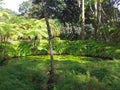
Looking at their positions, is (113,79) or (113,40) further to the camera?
(113,40)

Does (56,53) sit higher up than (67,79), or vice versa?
(56,53)

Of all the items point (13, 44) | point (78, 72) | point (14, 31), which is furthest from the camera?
point (13, 44)

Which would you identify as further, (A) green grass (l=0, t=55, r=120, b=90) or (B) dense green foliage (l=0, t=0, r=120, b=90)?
(B) dense green foliage (l=0, t=0, r=120, b=90)

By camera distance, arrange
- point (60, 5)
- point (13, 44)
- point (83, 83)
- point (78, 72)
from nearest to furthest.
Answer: point (83, 83), point (78, 72), point (13, 44), point (60, 5)

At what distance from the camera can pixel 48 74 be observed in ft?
41.1

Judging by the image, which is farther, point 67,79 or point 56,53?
point 56,53

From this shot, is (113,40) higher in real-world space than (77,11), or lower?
lower

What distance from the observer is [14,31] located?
21.5 metres

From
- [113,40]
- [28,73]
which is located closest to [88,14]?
[113,40]

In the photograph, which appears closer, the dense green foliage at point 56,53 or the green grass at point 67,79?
the green grass at point 67,79

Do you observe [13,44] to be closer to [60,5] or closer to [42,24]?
[42,24]

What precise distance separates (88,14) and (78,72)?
2607 cm

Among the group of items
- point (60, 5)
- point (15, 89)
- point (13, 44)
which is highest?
point (60, 5)

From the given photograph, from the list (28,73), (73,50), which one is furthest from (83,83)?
(73,50)
